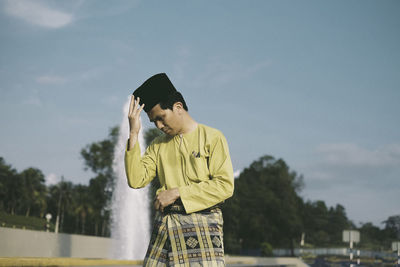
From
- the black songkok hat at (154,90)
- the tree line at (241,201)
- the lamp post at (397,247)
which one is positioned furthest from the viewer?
the tree line at (241,201)

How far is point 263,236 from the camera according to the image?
201 feet

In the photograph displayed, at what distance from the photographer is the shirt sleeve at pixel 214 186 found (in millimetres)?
2402

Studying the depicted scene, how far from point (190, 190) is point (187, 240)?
0.81ft

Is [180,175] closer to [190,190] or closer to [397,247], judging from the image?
[190,190]

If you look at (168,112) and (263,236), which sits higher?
(168,112)

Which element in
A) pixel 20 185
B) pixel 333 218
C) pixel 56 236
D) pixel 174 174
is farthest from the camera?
pixel 333 218

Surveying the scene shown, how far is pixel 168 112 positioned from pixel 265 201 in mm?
59401

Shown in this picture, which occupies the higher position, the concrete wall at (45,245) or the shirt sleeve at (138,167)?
the shirt sleeve at (138,167)

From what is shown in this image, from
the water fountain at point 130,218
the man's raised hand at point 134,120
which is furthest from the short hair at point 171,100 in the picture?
the water fountain at point 130,218

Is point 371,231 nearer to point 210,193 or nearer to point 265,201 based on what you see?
point 265,201

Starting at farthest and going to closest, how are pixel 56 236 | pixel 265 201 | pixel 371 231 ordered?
pixel 371 231 < pixel 265 201 < pixel 56 236

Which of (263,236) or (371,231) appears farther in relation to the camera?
(371,231)

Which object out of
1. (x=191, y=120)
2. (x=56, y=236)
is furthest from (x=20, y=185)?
(x=191, y=120)

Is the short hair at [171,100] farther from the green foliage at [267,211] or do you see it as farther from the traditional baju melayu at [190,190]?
the green foliage at [267,211]
